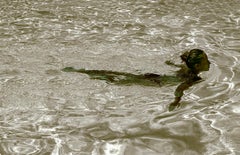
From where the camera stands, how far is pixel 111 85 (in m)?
2.24

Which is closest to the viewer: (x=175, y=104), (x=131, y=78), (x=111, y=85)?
(x=175, y=104)

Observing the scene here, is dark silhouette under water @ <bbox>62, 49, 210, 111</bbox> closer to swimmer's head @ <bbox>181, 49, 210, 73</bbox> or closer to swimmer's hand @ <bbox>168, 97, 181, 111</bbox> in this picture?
swimmer's head @ <bbox>181, 49, 210, 73</bbox>

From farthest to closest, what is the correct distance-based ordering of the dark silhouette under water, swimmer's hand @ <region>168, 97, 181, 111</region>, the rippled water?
1. the dark silhouette under water
2. swimmer's hand @ <region>168, 97, 181, 111</region>
3. the rippled water

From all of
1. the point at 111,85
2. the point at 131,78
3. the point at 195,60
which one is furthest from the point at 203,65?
the point at 111,85

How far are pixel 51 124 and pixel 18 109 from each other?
0.75 feet

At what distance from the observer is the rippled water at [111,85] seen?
5.73 feet

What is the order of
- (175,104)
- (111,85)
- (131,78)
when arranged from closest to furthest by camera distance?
(175,104), (111,85), (131,78)

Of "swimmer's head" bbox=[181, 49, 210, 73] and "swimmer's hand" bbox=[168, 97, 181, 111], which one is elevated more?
"swimmer's head" bbox=[181, 49, 210, 73]

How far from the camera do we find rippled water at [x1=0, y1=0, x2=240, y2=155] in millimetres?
1747

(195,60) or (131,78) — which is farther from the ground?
(195,60)

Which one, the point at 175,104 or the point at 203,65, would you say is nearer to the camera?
the point at 175,104

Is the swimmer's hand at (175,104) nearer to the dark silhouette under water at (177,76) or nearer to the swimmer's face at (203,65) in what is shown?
the dark silhouette under water at (177,76)

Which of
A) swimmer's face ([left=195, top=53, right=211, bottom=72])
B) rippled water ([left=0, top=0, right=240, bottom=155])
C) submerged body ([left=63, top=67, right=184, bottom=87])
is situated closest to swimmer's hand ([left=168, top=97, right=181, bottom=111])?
rippled water ([left=0, top=0, right=240, bottom=155])

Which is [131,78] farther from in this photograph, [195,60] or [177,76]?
[195,60]
